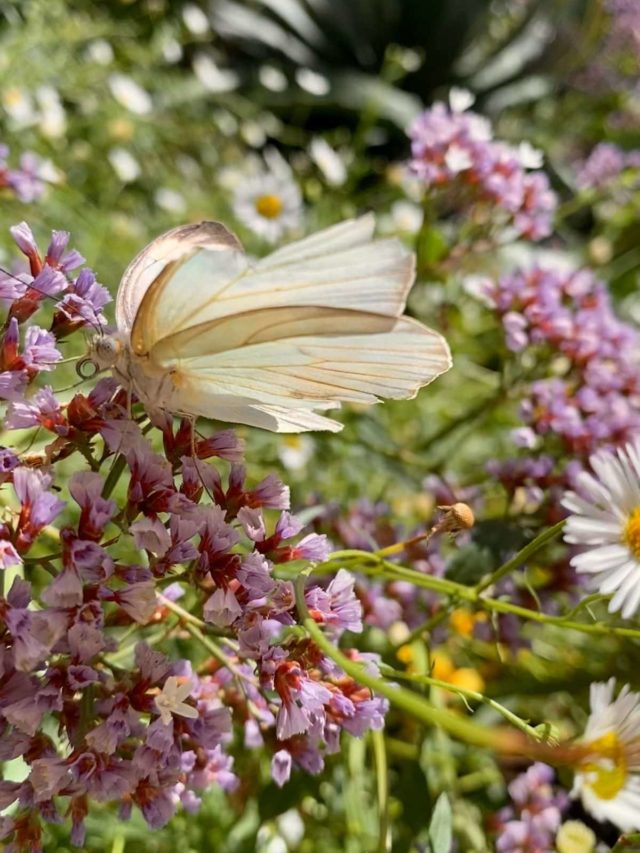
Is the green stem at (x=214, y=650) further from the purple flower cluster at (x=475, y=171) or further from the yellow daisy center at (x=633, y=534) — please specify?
the purple flower cluster at (x=475, y=171)

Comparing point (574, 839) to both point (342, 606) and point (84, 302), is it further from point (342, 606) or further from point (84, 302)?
point (84, 302)

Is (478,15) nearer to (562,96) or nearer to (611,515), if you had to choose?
(562,96)

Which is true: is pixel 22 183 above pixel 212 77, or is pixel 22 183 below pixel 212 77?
above

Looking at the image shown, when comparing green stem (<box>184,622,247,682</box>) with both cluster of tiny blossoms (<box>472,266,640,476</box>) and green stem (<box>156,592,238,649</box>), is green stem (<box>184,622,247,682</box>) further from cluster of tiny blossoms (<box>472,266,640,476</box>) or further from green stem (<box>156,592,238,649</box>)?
cluster of tiny blossoms (<box>472,266,640,476</box>)

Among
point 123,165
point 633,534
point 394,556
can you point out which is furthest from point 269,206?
point 633,534

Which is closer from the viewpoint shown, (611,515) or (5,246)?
(611,515)

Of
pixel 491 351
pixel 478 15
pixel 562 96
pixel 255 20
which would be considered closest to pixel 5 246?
pixel 491 351

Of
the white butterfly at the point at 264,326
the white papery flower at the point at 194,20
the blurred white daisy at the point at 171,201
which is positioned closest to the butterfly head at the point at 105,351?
the white butterfly at the point at 264,326
